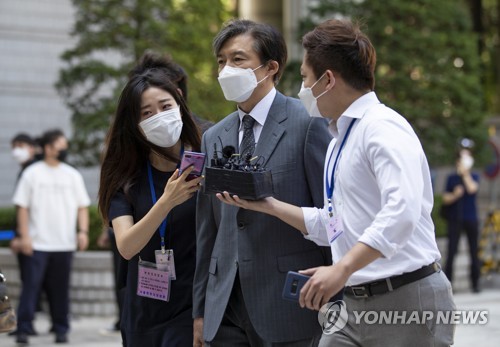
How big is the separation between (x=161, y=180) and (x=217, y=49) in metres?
0.76

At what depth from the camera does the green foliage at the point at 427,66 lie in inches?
524

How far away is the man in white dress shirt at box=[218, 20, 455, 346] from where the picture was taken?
116 inches

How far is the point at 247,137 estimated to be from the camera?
13.3 ft

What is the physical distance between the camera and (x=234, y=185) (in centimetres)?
348

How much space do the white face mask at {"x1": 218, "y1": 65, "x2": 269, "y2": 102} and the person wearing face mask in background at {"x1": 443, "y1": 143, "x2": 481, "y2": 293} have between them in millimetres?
8615

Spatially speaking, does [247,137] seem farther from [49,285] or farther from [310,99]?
[49,285]

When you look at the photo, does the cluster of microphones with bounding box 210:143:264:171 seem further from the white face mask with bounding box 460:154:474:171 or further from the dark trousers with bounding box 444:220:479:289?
the white face mask with bounding box 460:154:474:171

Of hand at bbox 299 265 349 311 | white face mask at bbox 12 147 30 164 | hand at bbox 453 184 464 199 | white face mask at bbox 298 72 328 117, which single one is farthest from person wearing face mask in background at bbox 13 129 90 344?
hand at bbox 299 265 349 311

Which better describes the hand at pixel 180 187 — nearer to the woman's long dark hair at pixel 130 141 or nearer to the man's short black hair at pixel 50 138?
the woman's long dark hair at pixel 130 141

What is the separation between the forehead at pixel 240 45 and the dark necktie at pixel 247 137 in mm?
271

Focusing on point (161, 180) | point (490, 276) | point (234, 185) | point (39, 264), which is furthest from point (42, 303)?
point (234, 185)

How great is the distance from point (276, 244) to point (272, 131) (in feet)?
1.54

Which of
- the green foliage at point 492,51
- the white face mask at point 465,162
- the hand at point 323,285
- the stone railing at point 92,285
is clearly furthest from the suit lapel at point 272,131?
the green foliage at point 492,51

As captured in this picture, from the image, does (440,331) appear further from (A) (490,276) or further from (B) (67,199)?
(A) (490,276)
